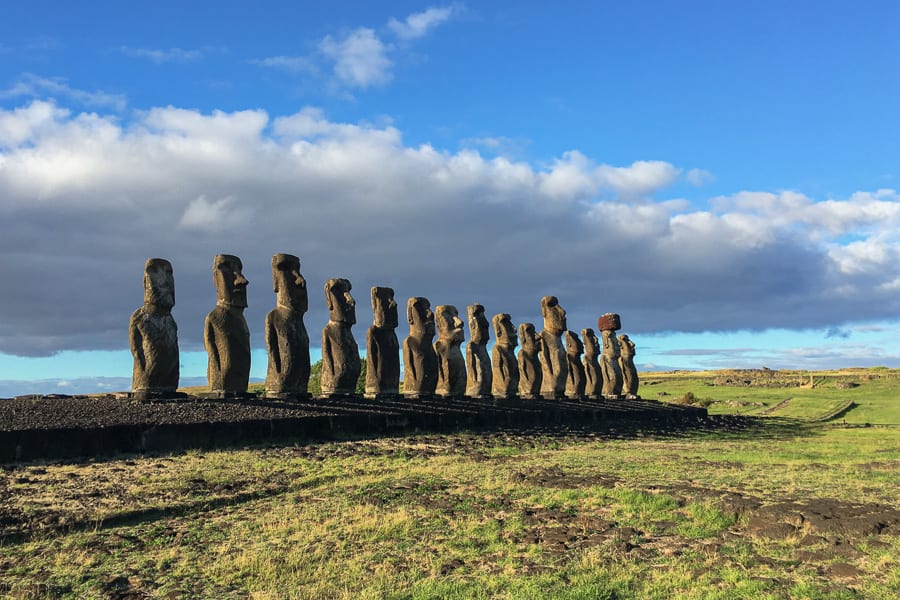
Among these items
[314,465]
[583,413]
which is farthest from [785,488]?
[583,413]

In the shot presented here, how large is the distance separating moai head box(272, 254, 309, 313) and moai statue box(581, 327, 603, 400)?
54.2 ft

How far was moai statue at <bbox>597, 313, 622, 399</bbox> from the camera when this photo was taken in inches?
1314

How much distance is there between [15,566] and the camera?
588 centimetres

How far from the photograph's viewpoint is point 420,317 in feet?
69.9

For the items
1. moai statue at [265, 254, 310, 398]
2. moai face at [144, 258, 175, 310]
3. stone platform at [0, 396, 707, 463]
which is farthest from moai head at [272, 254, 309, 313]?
moai face at [144, 258, 175, 310]

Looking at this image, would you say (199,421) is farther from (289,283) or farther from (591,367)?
(591,367)

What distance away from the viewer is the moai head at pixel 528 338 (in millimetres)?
26938

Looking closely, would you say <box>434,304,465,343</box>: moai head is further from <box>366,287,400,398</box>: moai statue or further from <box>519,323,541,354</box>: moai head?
<box>519,323,541,354</box>: moai head

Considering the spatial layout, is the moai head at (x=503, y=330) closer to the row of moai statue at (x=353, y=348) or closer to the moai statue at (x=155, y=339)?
the row of moai statue at (x=353, y=348)

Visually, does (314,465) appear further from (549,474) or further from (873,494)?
(873,494)

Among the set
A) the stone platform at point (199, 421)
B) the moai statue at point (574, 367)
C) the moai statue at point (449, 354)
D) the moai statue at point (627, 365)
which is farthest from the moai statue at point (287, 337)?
the moai statue at point (627, 365)

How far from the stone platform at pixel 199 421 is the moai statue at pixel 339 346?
53cm

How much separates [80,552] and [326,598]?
239 centimetres

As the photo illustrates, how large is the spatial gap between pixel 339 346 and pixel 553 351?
12.0m
